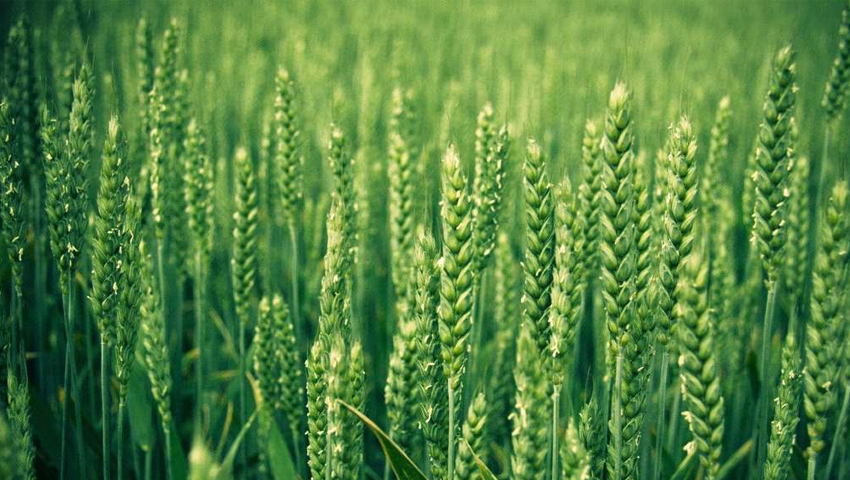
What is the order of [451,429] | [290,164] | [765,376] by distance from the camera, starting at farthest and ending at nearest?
1. [290,164]
2. [765,376]
3. [451,429]

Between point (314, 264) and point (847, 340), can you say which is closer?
point (847, 340)

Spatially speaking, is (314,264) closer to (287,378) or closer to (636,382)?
(287,378)

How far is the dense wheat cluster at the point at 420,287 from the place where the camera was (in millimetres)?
1165

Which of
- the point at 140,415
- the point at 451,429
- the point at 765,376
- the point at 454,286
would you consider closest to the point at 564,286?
the point at 454,286

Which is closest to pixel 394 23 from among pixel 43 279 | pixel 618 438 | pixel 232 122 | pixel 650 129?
pixel 232 122

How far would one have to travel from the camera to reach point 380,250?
2939 mm

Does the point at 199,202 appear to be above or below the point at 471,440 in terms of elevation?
above

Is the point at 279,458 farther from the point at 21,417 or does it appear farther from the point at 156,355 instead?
the point at 21,417

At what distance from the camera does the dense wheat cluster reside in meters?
1.17

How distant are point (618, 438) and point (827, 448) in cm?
132

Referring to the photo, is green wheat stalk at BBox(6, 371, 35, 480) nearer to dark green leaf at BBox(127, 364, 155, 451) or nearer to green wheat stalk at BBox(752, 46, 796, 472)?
dark green leaf at BBox(127, 364, 155, 451)

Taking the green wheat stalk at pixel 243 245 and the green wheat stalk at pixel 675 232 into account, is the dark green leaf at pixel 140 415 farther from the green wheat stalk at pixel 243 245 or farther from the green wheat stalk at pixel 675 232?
the green wheat stalk at pixel 675 232

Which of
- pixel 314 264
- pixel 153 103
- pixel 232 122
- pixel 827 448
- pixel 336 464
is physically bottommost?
pixel 827 448

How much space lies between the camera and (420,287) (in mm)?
1205
